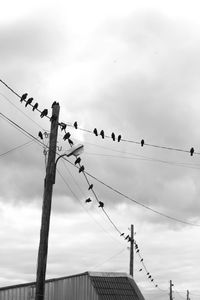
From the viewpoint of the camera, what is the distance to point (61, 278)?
942 inches

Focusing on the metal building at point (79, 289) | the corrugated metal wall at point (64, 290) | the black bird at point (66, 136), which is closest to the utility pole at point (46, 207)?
the black bird at point (66, 136)

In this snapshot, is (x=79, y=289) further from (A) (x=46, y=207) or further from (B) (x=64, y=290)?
(A) (x=46, y=207)

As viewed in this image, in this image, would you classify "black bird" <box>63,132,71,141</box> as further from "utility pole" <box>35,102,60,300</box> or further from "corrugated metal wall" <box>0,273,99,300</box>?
"corrugated metal wall" <box>0,273,99,300</box>

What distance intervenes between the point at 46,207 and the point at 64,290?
6.78 m

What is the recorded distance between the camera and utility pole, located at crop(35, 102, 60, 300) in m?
17.7

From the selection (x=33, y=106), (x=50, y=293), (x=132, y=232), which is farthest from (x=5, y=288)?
(x=132, y=232)

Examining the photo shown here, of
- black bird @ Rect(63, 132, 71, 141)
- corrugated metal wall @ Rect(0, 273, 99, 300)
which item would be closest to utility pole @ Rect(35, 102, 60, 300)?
black bird @ Rect(63, 132, 71, 141)

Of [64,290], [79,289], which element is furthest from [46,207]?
[79,289]

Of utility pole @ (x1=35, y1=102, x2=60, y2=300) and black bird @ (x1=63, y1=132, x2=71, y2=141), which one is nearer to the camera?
utility pole @ (x1=35, y1=102, x2=60, y2=300)

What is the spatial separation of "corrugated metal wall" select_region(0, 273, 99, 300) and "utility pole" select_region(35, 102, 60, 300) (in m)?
5.25

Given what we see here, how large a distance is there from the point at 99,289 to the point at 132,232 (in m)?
20.5

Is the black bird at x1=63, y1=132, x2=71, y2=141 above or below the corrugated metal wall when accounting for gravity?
above

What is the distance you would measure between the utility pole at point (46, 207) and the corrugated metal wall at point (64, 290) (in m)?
5.25

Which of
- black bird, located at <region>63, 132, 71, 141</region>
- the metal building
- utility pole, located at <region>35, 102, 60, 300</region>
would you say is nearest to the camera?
utility pole, located at <region>35, 102, 60, 300</region>
